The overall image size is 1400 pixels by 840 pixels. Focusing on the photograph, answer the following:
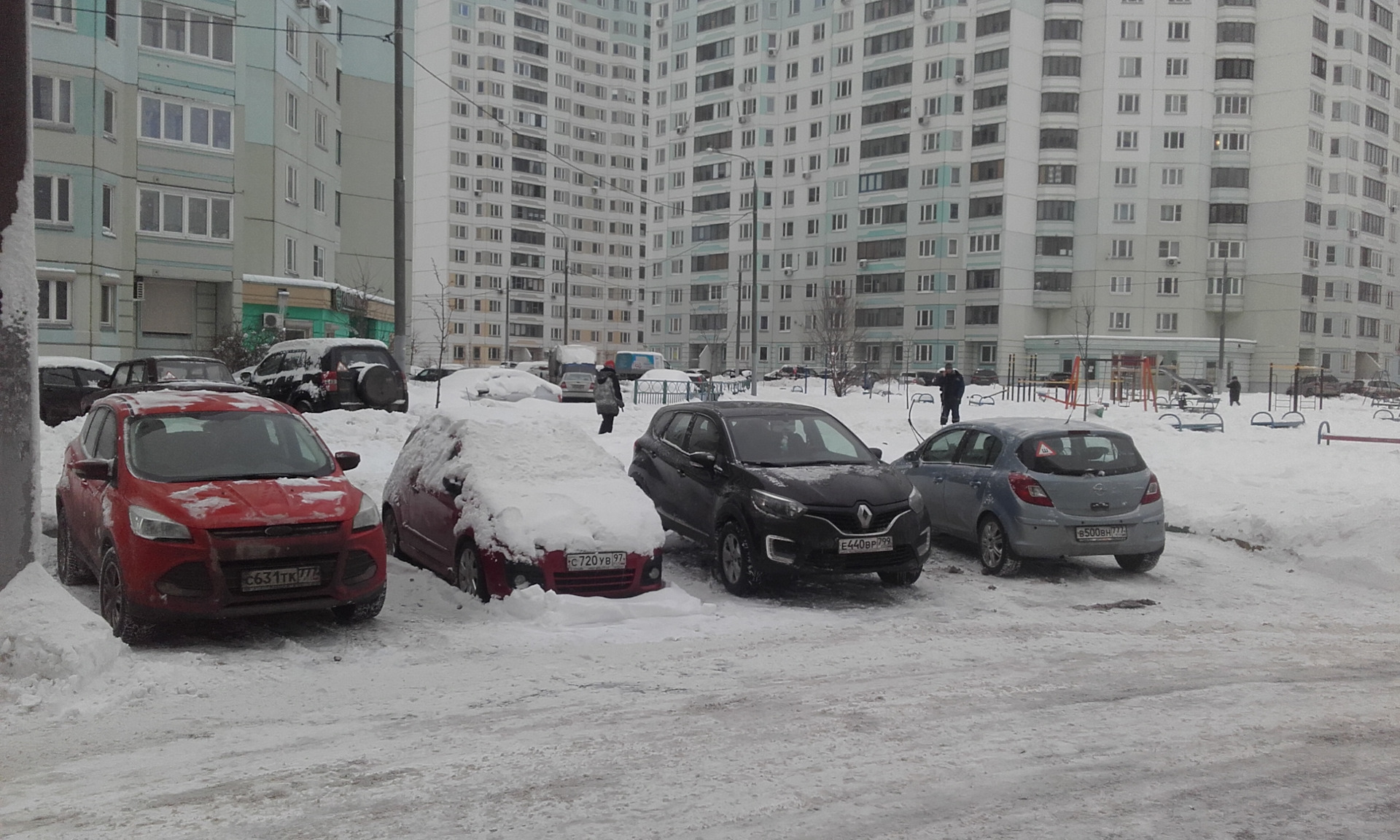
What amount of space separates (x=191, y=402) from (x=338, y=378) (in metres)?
12.9

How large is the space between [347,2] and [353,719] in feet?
150

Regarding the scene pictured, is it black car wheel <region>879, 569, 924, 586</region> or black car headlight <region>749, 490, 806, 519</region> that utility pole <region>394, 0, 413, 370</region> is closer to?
black car headlight <region>749, 490, 806, 519</region>

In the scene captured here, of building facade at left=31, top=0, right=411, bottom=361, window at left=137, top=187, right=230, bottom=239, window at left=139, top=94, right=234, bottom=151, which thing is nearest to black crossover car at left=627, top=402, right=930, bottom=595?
building facade at left=31, top=0, right=411, bottom=361

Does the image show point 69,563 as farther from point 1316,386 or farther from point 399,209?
point 1316,386

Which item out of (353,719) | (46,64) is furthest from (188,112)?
(353,719)

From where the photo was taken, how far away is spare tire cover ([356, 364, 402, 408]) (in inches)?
843

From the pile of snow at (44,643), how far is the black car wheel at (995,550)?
7863mm

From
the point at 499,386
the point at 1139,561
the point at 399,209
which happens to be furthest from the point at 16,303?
the point at 499,386

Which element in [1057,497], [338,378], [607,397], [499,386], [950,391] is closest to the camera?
[1057,497]

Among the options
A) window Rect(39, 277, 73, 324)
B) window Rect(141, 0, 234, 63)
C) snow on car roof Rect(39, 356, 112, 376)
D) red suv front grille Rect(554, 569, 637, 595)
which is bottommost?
red suv front grille Rect(554, 569, 637, 595)

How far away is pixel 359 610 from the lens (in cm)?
820

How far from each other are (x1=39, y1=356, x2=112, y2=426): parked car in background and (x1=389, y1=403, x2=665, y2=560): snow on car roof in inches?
577

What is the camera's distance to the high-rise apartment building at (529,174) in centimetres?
11088

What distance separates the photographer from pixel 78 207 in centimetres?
3108
